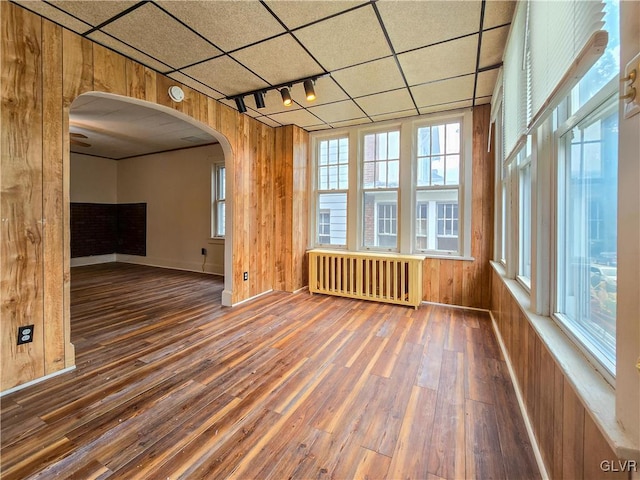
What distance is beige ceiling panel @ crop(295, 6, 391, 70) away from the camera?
2076 mm

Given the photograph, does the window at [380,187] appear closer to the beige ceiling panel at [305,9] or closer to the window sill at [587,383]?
the beige ceiling panel at [305,9]

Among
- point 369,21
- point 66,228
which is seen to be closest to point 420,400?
point 369,21

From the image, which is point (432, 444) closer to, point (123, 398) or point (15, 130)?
point (123, 398)

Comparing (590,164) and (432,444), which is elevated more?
(590,164)

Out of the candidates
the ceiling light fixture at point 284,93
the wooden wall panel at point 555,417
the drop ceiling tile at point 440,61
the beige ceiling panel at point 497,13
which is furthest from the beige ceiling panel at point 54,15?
the wooden wall panel at point 555,417

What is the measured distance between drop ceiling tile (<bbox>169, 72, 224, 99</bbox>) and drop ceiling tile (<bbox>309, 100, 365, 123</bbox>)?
1201 mm

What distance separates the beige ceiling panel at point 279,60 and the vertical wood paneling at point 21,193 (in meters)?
1.44

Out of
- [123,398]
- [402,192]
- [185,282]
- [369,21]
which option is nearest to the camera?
[123,398]

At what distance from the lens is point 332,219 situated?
4.75 meters

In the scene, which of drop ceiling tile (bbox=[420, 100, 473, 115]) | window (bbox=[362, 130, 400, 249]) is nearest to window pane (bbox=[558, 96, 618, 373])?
drop ceiling tile (bbox=[420, 100, 473, 115])

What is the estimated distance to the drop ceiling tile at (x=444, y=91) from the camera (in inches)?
119

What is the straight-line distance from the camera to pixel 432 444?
1482 millimetres

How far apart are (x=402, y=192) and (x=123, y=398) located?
3793mm

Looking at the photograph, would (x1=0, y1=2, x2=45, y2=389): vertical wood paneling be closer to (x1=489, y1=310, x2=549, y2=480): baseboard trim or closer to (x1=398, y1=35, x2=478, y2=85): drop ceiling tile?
(x1=398, y1=35, x2=478, y2=85): drop ceiling tile
